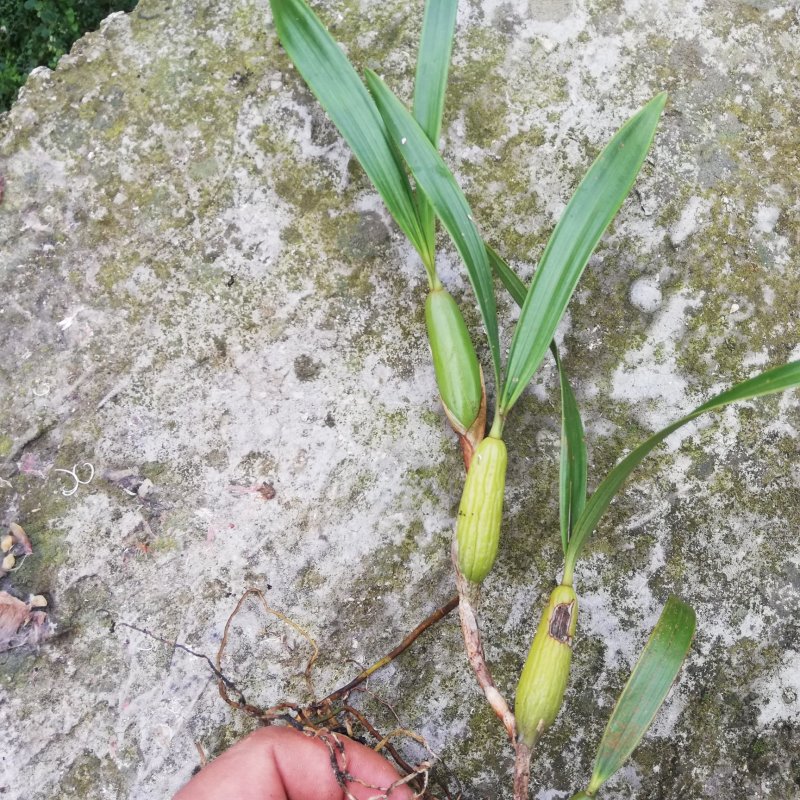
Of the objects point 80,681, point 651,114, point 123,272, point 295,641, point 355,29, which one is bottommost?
point 295,641

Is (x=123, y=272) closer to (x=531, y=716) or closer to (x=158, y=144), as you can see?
(x=158, y=144)

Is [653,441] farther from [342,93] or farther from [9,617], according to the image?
[9,617]

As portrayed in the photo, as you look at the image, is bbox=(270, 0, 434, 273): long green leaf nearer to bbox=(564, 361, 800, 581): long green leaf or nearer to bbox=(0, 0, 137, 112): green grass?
bbox=(564, 361, 800, 581): long green leaf

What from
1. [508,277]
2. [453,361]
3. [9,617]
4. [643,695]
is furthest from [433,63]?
[9,617]

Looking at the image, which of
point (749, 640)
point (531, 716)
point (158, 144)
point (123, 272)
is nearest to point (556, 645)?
point (531, 716)

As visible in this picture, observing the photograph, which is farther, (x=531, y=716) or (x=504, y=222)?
(x=504, y=222)

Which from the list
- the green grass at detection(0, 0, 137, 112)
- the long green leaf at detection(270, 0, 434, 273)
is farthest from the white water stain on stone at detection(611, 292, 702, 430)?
the green grass at detection(0, 0, 137, 112)
